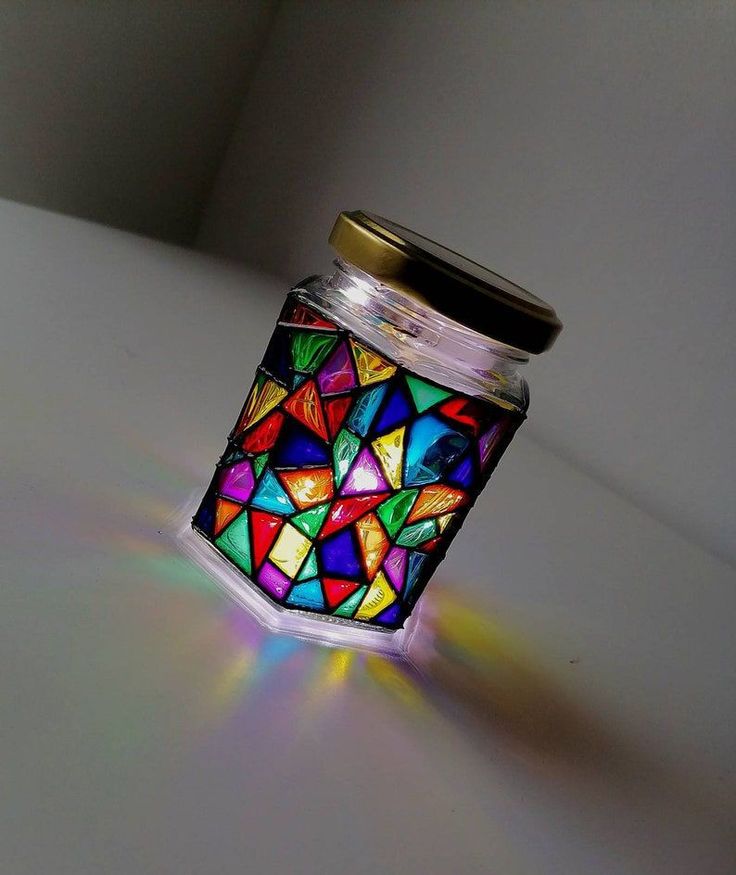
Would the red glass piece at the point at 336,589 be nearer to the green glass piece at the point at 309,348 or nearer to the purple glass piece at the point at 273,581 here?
the purple glass piece at the point at 273,581

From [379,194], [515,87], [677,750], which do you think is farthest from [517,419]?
[379,194]

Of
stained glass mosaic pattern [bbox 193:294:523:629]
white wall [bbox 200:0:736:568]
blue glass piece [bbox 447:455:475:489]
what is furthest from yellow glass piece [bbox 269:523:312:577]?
white wall [bbox 200:0:736:568]

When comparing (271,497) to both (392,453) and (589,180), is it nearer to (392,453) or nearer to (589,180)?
(392,453)

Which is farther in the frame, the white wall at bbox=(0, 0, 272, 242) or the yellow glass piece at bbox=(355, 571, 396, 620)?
the white wall at bbox=(0, 0, 272, 242)

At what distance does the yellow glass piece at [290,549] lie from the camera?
0.56m

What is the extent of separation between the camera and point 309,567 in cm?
56

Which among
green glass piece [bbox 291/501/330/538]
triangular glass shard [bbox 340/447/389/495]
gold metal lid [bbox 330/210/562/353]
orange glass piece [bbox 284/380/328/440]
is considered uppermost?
gold metal lid [bbox 330/210/562/353]

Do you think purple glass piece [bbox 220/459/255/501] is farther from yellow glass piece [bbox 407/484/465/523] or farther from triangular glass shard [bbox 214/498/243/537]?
yellow glass piece [bbox 407/484/465/523]

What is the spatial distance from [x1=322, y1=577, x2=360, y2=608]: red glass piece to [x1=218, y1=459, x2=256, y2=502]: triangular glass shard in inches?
3.2

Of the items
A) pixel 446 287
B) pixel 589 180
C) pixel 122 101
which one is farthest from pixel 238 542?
pixel 122 101

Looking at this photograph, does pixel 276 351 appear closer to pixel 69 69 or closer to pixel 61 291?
pixel 61 291

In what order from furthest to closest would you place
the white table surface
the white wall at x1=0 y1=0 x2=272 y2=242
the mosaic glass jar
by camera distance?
the white wall at x1=0 y1=0 x2=272 y2=242 → the mosaic glass jar → the white table surface

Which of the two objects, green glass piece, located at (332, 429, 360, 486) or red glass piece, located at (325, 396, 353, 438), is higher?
red glass piece, located at (325, 396, 353, 438)

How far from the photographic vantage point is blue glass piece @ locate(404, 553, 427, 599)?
59 centimetres
